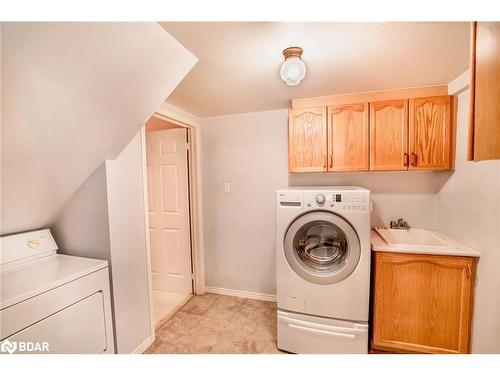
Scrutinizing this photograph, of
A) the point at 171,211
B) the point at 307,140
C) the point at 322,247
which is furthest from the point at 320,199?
the point at 171,211

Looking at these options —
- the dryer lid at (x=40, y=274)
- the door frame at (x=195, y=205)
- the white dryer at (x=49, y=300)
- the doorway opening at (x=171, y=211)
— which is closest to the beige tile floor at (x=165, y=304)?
the doorway opening at (x=171, y=211)

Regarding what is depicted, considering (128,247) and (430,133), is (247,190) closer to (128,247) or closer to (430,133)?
(128,247)

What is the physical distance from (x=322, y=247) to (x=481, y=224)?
104 centimetres

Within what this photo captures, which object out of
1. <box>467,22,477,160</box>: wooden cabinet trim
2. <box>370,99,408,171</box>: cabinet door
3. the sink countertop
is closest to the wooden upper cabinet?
<box>467,22,477,160</box>: wooden cabinet trim

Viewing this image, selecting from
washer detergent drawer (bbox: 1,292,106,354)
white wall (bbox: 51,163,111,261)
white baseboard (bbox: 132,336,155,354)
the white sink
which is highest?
white wall (bbox: 51,163,111,261)

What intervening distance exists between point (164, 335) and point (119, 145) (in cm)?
174

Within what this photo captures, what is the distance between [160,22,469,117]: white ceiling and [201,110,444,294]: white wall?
546 millimetres

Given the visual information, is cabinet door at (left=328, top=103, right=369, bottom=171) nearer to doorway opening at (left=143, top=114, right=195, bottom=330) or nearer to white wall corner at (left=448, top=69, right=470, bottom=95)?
white wall corner at (left=448, top=69, right=470, bottom=95)

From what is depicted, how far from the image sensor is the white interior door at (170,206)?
2539mm

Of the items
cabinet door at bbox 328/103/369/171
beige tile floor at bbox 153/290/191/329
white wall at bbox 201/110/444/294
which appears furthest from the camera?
white wall at bbox 201/110/444/294

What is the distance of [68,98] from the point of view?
104 centimetres

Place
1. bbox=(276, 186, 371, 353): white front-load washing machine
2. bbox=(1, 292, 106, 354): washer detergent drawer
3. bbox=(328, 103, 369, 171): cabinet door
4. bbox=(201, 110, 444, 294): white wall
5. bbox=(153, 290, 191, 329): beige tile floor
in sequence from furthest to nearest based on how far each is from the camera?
bbox=(201, 110, 444, 294): white wall → bbox=(153, 290, 191, 329): beige tile floor → bbox=(328, 103, 369, 171): cabinet door → bbox=(276, 186, 371, 353): white front-load washing machine → bbox=(1, 292, 106, 354): washer detergent drawer

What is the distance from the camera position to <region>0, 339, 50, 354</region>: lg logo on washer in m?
0.96

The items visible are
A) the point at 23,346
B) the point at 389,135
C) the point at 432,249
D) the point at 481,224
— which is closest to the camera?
the point at 23,346
